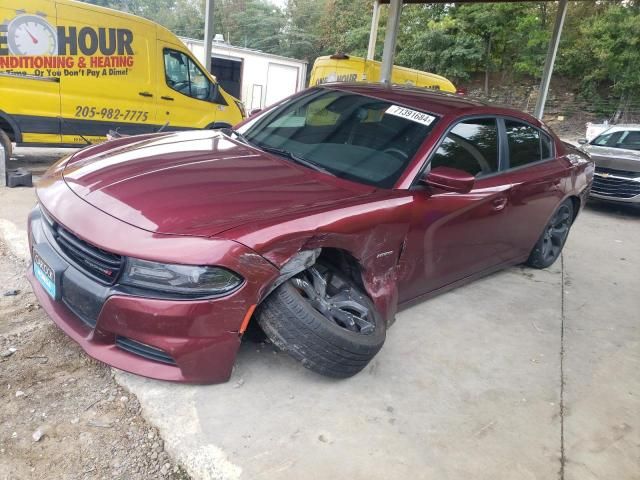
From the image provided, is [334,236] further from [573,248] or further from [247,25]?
[247,25]

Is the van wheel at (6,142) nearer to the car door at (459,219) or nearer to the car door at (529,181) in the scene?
the car door at (459,219)

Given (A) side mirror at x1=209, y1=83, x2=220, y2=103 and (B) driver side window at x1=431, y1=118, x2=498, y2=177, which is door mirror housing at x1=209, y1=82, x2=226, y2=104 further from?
(B) driver side window at x1=431, y1=118, x2=498, y2=177

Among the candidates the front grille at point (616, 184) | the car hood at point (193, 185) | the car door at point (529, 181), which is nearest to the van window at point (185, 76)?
the car hood at point (193, 185)

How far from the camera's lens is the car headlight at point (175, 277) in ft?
6.66

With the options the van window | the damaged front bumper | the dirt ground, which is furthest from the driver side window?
the van window

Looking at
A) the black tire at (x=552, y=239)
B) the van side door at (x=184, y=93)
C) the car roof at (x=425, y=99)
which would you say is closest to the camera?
the car roof at (x=425, y=99)

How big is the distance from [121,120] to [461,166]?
554 cm

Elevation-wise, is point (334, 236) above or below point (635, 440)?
above

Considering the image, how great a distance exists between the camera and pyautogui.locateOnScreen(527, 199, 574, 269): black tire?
4621mm

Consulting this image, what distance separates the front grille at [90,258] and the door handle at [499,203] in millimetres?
2474

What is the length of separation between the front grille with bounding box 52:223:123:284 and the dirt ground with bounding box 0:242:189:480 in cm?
61

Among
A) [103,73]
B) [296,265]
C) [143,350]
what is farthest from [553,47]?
[143,350]

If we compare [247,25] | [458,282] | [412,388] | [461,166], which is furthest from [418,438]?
[247,25]

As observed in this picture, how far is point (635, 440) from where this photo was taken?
8.23ft
